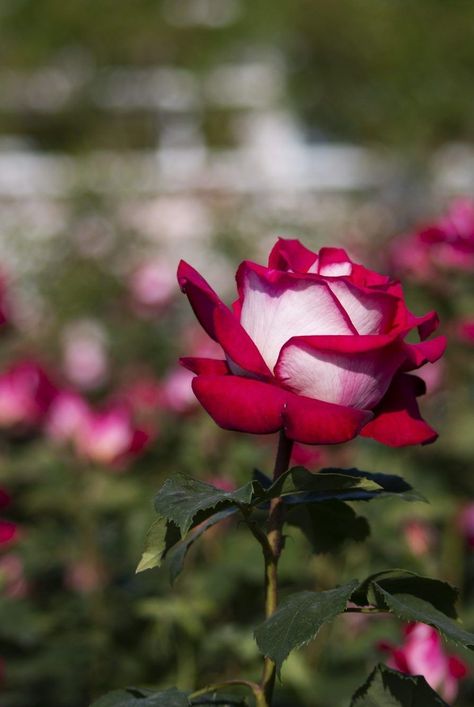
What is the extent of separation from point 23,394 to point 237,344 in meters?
1.23

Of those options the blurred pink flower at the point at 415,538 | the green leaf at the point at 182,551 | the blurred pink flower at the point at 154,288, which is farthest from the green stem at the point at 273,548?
the blurred pink flower at the point at 154,288

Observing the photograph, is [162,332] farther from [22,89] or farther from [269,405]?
[22,89]

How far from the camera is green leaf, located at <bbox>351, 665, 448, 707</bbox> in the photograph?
64cm

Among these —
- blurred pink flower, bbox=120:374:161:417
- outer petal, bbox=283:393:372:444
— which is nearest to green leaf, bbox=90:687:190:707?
outer petal, bbox=283:393:372:444

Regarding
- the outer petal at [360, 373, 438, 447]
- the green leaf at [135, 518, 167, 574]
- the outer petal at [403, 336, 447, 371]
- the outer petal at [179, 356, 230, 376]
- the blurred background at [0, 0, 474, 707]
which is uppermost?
the outer petal at [403, 336, 447, 371]

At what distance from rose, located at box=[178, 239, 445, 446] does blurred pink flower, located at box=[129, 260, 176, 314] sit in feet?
6.64

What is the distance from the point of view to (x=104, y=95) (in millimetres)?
11438

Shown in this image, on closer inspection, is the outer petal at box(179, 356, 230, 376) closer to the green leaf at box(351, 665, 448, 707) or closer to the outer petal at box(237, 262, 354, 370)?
the outer petal at box(237, 262, 354, 370)

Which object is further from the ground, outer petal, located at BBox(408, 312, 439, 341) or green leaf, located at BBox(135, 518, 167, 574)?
outer petal, located at BBox(408, 312, 439, 341)

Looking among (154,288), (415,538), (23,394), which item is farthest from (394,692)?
(154,288)

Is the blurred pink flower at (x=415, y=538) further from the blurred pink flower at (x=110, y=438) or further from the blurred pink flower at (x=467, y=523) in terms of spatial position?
the blurred pink flower at (x=110, y=438)

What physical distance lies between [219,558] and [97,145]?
9.92 meters

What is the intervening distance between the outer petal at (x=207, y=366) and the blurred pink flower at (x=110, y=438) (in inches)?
35.9

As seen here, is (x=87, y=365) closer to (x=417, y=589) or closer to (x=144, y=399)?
(x=144, y=399)
